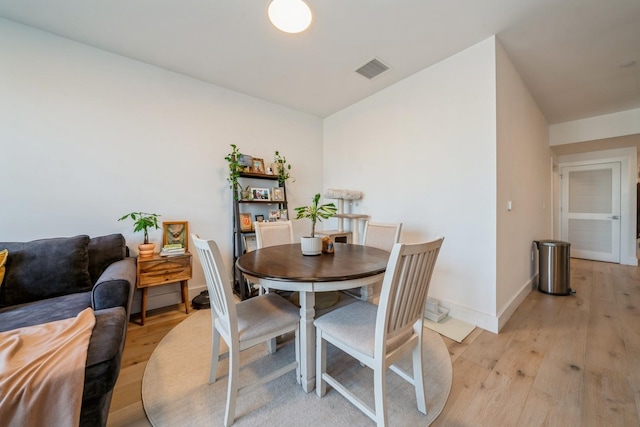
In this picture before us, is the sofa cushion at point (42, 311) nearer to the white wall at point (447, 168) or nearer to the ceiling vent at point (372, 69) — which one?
the white wall at point (447, 168)

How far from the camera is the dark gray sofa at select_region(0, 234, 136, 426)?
1217 mm

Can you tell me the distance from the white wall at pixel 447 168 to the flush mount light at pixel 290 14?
5.15 ft

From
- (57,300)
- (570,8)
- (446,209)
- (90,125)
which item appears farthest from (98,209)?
(570,8)

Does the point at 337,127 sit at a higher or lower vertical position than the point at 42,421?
higher

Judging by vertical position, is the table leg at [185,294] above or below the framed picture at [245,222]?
below

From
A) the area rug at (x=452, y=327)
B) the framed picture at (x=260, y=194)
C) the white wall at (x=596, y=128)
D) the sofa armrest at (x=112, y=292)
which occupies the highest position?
the white wall at (x=596, y=128)

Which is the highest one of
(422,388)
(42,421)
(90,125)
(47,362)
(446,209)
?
(90,125)

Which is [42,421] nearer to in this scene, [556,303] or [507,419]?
[507,419]

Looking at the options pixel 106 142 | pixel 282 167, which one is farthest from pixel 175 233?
pixel 282 167

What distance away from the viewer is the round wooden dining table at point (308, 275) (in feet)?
4.20

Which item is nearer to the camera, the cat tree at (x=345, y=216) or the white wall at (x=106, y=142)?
the white wall at (x=106, y=142)

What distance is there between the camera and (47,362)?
0.99 meters


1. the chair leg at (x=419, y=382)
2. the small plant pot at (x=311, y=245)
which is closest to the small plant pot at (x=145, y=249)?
the small plant pot at (x=311, y=245)

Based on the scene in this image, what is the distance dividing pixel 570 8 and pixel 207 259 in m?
3.12
